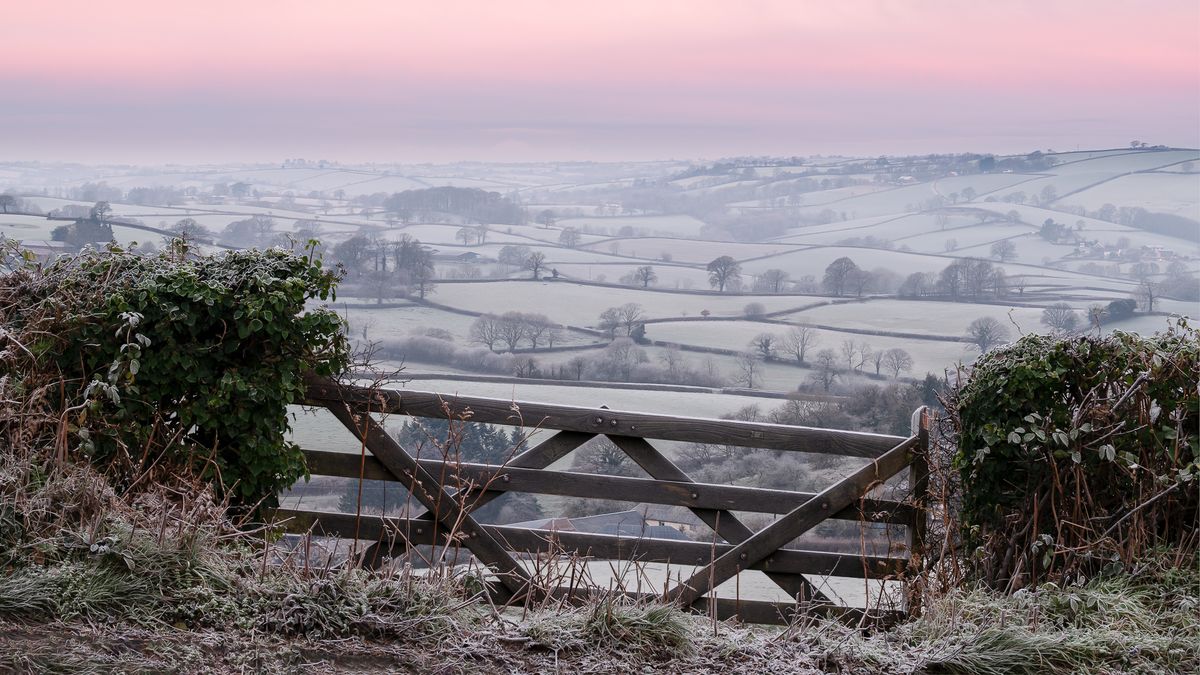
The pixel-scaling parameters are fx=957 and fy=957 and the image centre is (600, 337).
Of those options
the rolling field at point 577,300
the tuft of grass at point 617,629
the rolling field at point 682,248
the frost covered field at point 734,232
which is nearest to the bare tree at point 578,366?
the frost covered field at point 734,232

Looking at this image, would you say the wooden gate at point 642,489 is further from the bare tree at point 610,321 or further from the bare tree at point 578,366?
the bare tree at point 610,321

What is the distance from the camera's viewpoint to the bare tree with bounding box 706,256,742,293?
2420 cm

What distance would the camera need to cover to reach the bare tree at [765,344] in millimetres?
19266

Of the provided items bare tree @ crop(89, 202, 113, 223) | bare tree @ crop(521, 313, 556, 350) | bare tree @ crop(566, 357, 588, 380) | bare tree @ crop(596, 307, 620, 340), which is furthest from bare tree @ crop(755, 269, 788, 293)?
bare tree @ crop(89, 202, 113, 223)

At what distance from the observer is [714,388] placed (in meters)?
16.7

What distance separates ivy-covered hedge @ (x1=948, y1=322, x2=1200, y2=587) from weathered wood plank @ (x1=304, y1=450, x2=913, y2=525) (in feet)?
2.47

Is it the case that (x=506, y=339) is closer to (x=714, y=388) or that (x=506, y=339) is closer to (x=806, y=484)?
(x=714, y=388)

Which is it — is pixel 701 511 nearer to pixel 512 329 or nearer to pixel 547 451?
pixel 547 451

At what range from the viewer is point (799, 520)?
5480mm

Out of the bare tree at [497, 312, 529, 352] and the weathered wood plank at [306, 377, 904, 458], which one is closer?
the weathered wood plank at [306, 377, 904, 458]

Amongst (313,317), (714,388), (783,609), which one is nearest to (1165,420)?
(783,609)

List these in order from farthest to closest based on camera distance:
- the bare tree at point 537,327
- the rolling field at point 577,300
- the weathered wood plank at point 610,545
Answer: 1. the rolling field at point 577,300
2. the bare tree at point 537,327
3. the weathered wood plank at point 610,545

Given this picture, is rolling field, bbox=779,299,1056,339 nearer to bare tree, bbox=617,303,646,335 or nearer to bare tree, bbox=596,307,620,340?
bare tree, bbox=617,303,646,335

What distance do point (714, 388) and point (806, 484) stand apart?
849 cm
